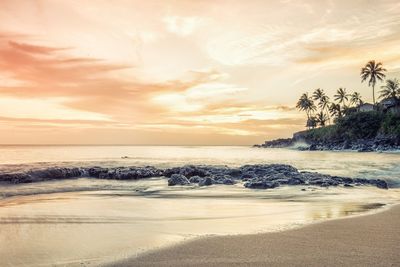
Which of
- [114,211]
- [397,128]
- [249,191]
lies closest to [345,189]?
[249,191]

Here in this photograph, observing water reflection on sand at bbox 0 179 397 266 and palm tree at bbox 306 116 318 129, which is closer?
water reflection on sand at bbox 0 179 397 266

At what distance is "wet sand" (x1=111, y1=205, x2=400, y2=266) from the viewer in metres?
5.12

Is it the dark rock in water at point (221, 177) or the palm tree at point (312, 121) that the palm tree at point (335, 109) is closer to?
the palm tree at point (312, 121)

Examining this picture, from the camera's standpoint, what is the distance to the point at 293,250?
5.70 meters

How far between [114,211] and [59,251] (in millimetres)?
4312

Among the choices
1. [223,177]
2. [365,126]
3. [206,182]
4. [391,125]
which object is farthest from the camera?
[365,126]

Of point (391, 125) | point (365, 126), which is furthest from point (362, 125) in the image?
point (391, 125)

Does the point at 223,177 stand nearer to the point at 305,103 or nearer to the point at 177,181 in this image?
the point at 177,181

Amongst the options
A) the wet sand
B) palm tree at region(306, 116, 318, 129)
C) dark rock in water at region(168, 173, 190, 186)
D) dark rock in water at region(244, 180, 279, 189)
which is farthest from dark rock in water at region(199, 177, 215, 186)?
palm tree at region(306, 116, 318, 129)

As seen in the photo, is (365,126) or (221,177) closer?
(221,177)

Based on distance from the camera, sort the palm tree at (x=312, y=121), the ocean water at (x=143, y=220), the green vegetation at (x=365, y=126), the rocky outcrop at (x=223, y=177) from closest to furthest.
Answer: the ocean water at (x=143, y=220) < the rocky outcrop at (x=223, y=177) < the green vegetation at (x=365, y=126) < the palm tree at (x=312, y=121)

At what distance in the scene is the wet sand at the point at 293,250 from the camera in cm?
512

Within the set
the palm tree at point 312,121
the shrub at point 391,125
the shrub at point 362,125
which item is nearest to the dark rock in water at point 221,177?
the shrub at point 391,125

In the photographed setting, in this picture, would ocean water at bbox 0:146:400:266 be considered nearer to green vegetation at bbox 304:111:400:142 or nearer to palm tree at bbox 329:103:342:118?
green vegetation at bbox 304:111:400:142
